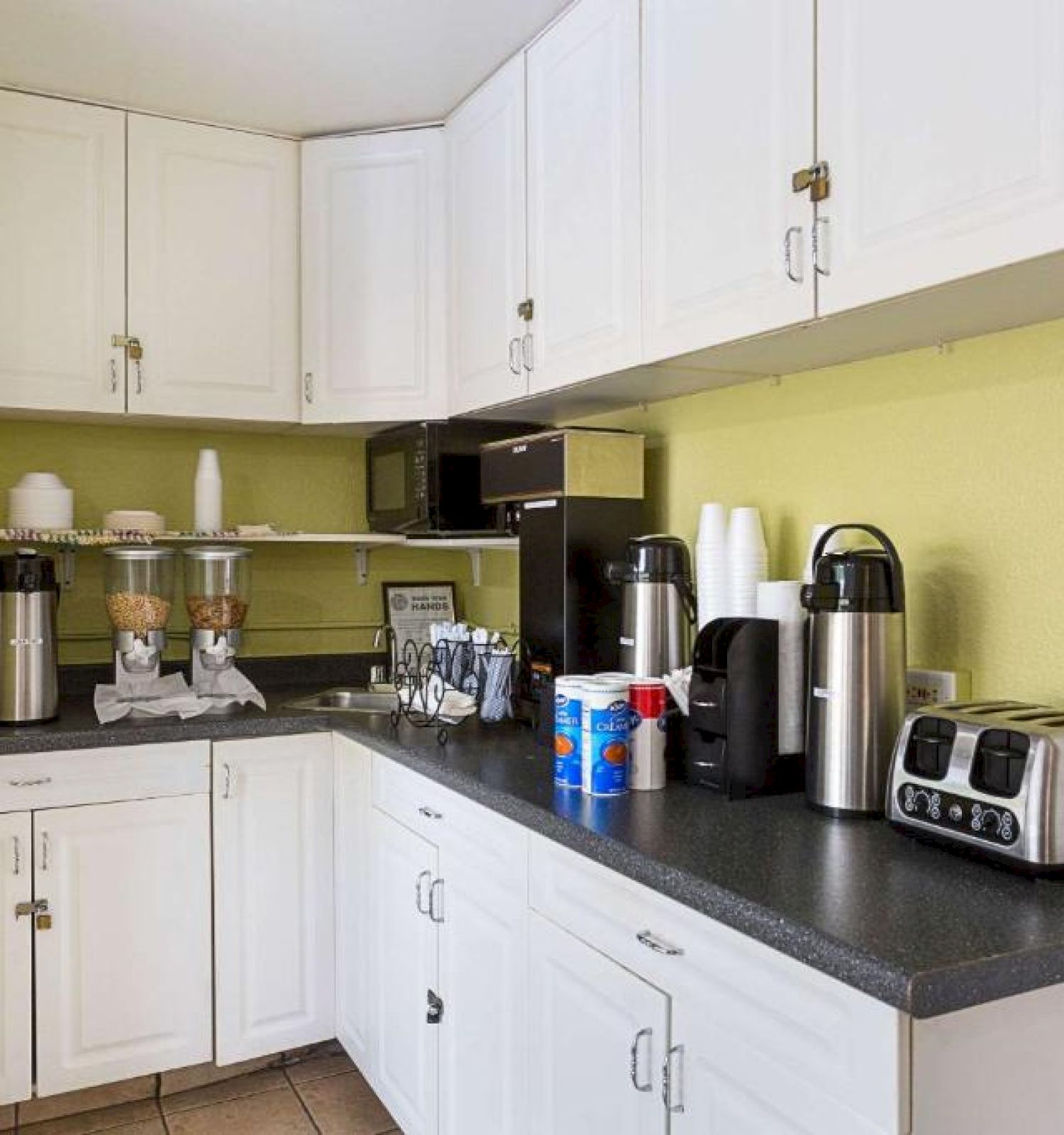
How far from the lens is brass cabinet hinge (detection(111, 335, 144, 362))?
2.63 m

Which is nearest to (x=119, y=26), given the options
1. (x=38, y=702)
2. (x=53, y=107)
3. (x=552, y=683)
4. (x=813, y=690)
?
(x=53, y=107)

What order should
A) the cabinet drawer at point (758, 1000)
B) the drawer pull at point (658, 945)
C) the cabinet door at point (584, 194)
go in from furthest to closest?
the cabinet door at point (584, 194) → the drawer pull at point (658, 945) → the cabinet drawer at point (758, 1000)

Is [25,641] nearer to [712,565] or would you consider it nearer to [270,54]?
[270,54]

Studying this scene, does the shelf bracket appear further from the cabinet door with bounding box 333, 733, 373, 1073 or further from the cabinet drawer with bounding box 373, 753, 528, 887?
the cabinet drawer with bounding box 373, 753, 528, 887

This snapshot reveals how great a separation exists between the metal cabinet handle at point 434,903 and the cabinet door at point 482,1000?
0.01m

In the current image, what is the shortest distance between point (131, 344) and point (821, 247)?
1812mm

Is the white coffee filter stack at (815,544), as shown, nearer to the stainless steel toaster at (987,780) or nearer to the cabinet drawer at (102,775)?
the stainless steel toaster at (987,780)

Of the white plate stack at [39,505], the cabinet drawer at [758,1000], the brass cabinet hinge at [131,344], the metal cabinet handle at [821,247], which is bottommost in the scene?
the cabinet drawer at [758,1000]

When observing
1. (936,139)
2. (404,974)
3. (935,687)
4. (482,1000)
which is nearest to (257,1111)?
(404,974)

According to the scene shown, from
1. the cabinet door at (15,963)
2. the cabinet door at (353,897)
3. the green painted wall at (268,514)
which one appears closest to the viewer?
the cabinet door at (15,963)

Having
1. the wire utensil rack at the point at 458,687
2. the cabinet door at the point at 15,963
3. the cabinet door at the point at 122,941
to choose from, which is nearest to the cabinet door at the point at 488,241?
the wire utensil rack at the point at 458,687

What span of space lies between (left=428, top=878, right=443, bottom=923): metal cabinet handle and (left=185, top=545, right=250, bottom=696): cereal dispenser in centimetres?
103

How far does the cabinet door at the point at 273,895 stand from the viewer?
248 cm

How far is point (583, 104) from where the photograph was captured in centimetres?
209
